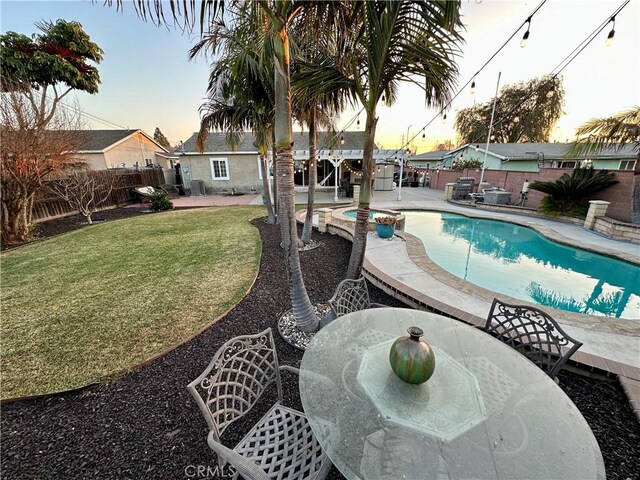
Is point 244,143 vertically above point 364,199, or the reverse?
point 244,143

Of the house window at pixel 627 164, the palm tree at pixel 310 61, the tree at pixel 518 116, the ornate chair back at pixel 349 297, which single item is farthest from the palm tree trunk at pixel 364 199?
the tree at pixel 518 116

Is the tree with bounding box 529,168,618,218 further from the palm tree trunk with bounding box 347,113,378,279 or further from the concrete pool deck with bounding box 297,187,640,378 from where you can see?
the palm tree trunk with bounding box 347,113,378,279

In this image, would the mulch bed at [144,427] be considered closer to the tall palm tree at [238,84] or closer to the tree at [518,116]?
the tall palm tree at [238,84]

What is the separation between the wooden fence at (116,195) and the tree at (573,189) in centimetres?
2019

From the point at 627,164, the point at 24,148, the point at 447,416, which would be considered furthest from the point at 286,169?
Result: the point at 627,164

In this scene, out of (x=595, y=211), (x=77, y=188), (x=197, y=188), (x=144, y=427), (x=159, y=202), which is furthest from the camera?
(x=197, y=188)

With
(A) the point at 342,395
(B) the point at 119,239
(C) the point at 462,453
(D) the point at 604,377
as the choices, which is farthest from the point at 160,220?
(D) the point at 604,377

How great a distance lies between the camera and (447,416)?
1.54 meters

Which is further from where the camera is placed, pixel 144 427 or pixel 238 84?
pixel 238 84

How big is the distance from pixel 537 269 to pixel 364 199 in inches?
240

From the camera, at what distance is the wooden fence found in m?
10.5

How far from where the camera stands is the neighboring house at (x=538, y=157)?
1611 centimetres

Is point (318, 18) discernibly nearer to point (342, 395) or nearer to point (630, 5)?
point (342, 395)

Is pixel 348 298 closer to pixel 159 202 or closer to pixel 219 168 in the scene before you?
pixel 159 202
